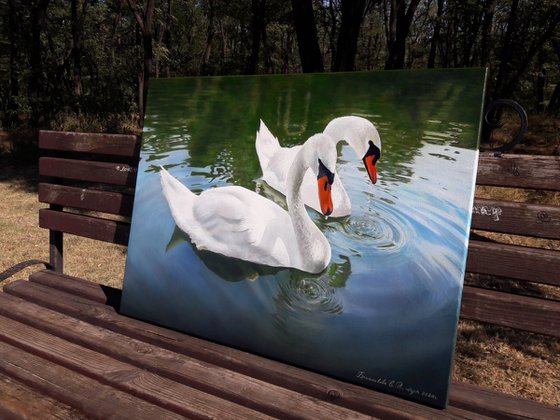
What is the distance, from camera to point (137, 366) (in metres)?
1.80

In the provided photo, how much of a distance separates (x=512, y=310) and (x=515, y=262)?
19 centimetres

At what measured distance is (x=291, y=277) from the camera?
71.6 inches

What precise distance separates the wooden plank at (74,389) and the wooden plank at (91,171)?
1089 mm

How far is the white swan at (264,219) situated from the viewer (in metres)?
1.79

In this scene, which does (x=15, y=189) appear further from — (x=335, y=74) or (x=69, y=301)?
(x=335, y=74)

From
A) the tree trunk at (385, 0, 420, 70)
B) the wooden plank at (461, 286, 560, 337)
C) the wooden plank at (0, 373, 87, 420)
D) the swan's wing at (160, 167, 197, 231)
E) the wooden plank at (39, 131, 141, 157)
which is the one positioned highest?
the tree trunk at (385, 0, 420, 70)

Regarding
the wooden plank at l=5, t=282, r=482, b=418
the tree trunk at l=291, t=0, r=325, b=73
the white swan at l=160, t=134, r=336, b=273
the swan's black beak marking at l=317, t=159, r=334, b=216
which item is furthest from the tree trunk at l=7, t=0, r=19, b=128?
the swan's black beak marking at l=317, t=159, r=334, b=216

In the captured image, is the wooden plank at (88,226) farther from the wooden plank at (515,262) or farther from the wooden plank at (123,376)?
the wooden plank at (515,262)

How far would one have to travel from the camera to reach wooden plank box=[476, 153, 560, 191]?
5.80 ft

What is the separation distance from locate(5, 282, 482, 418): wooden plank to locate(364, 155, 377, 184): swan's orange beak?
78 cm

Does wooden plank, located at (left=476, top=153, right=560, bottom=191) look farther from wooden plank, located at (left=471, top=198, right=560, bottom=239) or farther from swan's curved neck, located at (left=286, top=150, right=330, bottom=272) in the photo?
swan's curved neck, located at (left=286, top=150, right=330, bottom=272)

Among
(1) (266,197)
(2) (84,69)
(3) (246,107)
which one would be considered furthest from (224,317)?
(2) (84,69)

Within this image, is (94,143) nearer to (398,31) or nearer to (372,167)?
(372,167)

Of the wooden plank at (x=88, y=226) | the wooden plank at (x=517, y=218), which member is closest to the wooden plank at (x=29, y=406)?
the wooden plank at (x=88, y=226)
